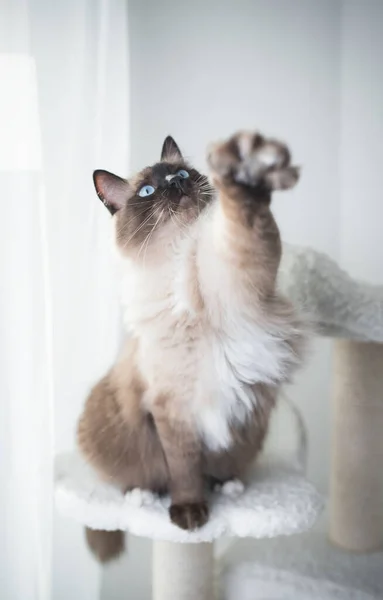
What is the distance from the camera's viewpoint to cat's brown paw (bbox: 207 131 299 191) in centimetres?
60

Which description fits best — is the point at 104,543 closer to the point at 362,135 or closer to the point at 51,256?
the point at 51,256

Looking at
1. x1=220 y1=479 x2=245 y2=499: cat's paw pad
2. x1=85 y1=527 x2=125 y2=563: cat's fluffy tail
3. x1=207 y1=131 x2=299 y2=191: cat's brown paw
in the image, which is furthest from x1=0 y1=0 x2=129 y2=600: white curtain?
x1=207 y1=131 x2=299 y2=191: cat's brown paw

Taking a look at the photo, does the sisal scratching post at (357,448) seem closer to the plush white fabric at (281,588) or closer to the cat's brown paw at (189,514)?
the plush white fabric at (281,588)

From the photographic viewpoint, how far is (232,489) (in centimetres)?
88

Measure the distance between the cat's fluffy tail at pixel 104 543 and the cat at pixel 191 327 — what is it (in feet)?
0.66

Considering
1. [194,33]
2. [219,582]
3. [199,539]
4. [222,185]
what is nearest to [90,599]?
[219,582]

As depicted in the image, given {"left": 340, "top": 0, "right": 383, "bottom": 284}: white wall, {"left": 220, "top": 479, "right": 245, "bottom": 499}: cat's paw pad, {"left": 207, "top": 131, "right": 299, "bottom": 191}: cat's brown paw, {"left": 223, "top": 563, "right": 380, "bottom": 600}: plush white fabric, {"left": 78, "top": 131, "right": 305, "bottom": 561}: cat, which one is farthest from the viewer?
{"left": 340, "top": 0, "right": 383, "bottom": 284}: white wall

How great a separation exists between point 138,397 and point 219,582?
0.38 metres

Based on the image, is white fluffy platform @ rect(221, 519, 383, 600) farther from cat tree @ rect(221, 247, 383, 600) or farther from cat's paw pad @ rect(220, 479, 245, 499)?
cat's paw pad @ rect(220, 479, 245, 499)

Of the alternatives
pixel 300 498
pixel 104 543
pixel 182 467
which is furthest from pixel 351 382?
pixel 104 543

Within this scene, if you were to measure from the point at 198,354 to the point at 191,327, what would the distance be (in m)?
0.04

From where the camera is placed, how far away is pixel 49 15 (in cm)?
95

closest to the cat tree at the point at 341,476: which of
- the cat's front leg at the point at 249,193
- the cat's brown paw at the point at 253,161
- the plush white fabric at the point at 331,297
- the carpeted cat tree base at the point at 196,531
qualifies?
the plush white fabric at the point at 331,297

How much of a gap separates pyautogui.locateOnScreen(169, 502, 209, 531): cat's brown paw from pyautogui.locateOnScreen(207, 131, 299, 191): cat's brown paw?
43 cm
